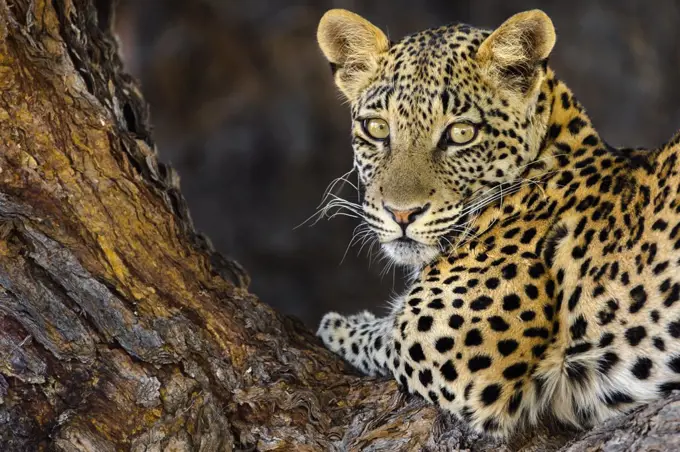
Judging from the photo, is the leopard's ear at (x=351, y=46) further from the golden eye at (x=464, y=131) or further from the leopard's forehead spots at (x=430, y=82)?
the golden eye at (x=464, y=131)

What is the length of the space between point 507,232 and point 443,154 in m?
0.55

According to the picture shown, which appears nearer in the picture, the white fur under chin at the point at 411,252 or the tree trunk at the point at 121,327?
the tree trunk at the point at 121,327

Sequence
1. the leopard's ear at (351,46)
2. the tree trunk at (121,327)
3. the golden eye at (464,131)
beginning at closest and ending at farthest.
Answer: the tree trunk at (121,327), the golden eye at (464,131), the leopard's ear at (351,46)

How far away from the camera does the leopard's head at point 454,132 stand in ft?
15.8

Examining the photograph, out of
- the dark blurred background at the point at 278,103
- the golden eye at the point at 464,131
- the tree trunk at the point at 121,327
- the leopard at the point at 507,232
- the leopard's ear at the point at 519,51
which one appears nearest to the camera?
the tree trunk at the point at 121,327

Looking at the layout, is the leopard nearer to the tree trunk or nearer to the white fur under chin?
the white fur under chin

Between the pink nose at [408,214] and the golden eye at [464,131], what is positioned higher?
the golden eye at [464,131]

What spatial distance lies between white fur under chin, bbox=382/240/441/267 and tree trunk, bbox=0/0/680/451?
0.66 meters

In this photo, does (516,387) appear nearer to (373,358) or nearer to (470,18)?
(373,358)

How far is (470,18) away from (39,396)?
11.6m

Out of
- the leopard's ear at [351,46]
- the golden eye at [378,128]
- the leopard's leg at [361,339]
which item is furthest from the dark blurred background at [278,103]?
the golden eye at [378,128]

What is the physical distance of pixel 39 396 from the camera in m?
4.09

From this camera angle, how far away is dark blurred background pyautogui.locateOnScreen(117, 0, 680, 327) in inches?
544

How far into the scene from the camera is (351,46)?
5398 mm
